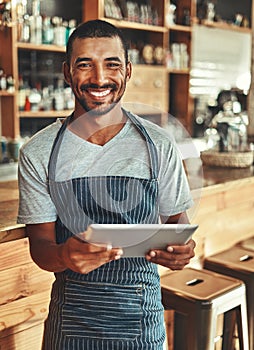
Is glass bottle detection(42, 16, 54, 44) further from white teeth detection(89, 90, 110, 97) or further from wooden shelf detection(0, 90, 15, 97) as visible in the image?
white teeth detection(89, 90, 110, 97)

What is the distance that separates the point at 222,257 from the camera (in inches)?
102

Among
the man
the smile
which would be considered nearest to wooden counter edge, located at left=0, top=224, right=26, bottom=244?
the man

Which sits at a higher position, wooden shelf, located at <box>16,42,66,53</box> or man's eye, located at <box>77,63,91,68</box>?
wooden shelf, located at <box>16,42,66,53</box>

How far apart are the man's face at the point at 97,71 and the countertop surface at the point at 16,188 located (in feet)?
1.65

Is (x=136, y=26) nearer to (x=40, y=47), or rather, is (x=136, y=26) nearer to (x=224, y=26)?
(x=40, y=47)

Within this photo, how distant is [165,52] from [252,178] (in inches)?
114

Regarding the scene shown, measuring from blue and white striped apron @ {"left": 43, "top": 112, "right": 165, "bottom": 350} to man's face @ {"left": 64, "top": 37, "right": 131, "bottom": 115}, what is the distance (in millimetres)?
139

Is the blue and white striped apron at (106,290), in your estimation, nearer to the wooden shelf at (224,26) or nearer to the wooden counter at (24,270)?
the wooden counter at (24,270)

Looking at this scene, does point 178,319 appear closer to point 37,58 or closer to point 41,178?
point 41,178

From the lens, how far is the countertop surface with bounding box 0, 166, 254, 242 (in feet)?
5.52

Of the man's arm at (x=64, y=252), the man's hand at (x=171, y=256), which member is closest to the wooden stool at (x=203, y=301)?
the man's hand at (x=171, y=256)

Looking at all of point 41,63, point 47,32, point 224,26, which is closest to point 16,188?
point 47,32

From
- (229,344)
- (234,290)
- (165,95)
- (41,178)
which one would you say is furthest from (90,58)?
(165,95)

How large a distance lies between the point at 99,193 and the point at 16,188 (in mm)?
920
